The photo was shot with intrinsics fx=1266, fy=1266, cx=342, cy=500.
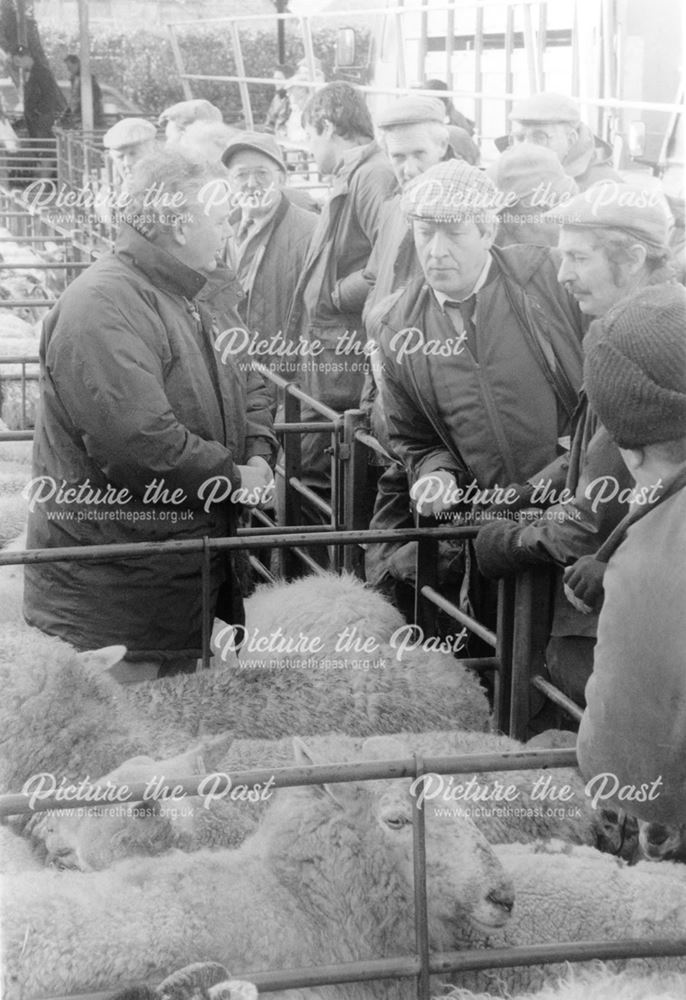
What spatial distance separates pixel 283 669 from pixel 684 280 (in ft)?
4.62

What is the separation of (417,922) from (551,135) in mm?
2985

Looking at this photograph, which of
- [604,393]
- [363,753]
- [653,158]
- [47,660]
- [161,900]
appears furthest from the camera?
[653,158]

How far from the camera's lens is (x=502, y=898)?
2.23 meters

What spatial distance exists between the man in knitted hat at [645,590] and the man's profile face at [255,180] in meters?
3.57

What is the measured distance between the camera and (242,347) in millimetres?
3740

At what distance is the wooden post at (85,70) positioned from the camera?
3.62 m

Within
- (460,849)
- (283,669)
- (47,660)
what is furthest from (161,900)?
(283,669)

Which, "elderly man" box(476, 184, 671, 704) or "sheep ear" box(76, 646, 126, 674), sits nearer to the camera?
"elderly man" box(476, 184, 671, 704)

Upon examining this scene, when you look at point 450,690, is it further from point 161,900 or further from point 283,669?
point 161,900

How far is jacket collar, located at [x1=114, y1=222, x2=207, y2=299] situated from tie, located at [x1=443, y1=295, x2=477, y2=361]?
0.67 meters

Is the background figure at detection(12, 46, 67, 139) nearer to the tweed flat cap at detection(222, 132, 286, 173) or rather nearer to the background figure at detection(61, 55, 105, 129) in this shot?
the background figure at detection(61, 55, 105, 129)

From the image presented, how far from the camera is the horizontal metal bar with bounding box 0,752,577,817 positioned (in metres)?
1.80

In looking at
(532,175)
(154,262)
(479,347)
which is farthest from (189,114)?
(479,347)

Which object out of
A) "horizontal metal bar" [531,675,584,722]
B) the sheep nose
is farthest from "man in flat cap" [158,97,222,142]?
A: the sheep nose
